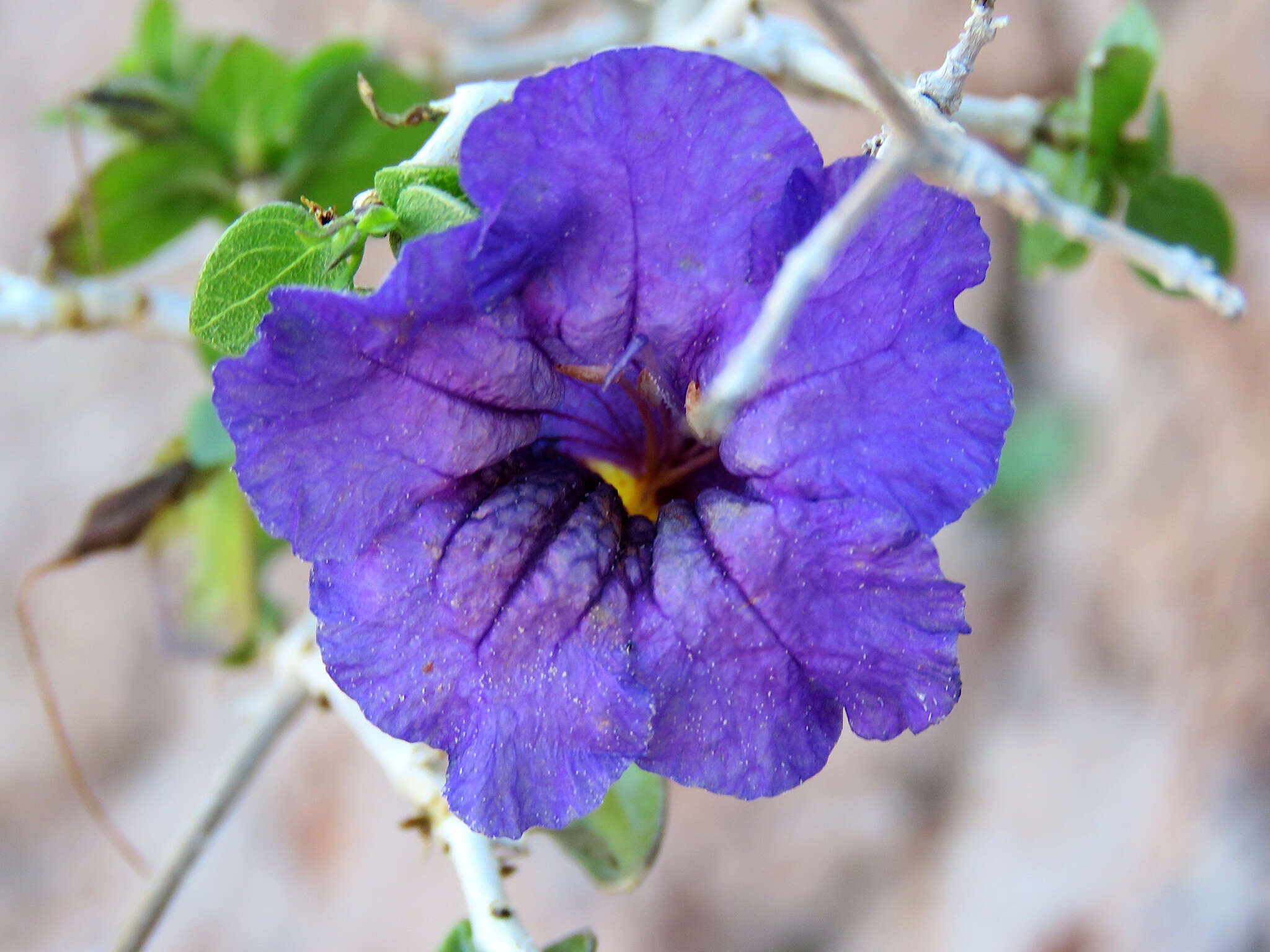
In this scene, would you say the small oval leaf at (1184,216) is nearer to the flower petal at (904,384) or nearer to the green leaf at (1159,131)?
the green leaf at (1159,131)

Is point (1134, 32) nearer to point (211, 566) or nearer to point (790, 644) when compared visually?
point (790, 644)

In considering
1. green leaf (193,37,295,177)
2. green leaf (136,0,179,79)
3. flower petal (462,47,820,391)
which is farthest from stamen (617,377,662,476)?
green leaf (136,0,179,79)

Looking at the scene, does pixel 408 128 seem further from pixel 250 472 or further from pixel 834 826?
pixel 834 826

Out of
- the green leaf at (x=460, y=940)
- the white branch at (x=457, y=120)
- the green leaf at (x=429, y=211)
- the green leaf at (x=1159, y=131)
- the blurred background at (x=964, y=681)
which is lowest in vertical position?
the blurred background at (x=964, y=681)

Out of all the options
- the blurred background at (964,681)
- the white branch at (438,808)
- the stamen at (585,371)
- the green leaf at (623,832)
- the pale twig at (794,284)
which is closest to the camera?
the pale twig at (794,284)

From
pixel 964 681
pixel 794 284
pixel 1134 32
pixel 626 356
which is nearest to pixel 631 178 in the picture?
Answer: pixel 626 356

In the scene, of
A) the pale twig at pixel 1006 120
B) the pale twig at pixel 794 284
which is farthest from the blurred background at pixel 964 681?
the pale twig at pixel 794 284
